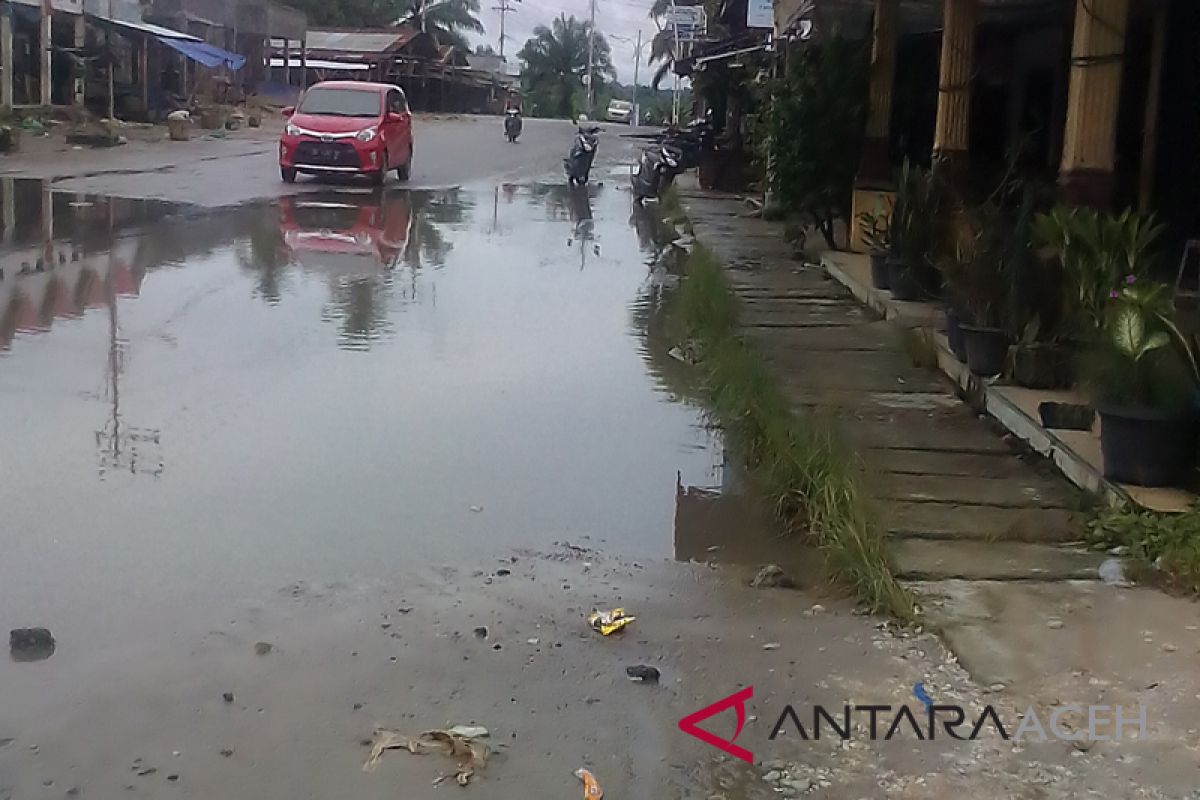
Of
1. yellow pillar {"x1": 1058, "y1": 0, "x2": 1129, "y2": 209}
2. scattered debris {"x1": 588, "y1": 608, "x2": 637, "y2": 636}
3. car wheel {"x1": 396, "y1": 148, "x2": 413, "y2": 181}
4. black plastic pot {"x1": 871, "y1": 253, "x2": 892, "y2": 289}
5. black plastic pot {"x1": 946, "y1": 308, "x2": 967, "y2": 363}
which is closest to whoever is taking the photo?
scattered debris {"x1": 588, "y1": 608, "x2": 637, "y2": 636}

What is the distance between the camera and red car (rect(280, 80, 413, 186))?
23.5 m

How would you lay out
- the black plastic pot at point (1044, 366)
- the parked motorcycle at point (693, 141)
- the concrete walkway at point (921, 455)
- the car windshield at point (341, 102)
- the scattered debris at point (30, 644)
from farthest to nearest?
the parked motorcycle at point (693, 141), the car windshield at point (341, 102), the black plastic pot at point (1044, 366), the concrete walkway at point (921, 455), the scattered debris at point (30, 644)

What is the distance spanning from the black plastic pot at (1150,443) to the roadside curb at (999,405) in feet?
0.36

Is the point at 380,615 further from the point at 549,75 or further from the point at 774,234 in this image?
the point at 549,75

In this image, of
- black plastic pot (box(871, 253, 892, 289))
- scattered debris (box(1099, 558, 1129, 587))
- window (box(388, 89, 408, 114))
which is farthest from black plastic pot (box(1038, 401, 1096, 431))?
window (box(388, 89, 408, 114))

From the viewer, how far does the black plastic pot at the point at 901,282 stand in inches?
438

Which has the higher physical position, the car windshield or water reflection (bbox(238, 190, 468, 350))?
the car windshield

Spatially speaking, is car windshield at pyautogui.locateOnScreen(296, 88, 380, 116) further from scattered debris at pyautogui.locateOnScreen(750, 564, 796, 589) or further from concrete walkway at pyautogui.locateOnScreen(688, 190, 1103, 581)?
scattered debris at pyautogui.locateOnScreen(750, 564, 796, 589)

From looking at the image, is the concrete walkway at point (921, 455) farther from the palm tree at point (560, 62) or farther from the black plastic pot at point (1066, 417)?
the palm tree at point (560, 62)

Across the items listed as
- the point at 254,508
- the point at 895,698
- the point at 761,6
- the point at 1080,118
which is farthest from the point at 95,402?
the point at 761,6

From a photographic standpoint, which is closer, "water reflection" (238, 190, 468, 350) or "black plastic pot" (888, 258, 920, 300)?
"black plastic pot" (888, 258, 920, 300)

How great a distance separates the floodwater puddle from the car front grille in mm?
9039

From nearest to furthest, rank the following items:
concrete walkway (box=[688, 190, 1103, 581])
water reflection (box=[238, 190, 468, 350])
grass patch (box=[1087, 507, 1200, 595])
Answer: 1. grass patch (box=[1087, 507, 1200, 595])
2. concrete walkway (box=[688, 190, 1103, 581])
3. water reflection (box=[238, 190, 468, 350])

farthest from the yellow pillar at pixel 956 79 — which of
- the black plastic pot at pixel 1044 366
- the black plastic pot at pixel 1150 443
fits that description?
the black plastic pot at pixel 1150 443
